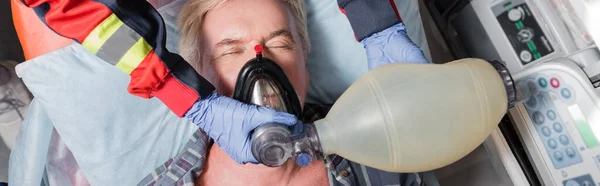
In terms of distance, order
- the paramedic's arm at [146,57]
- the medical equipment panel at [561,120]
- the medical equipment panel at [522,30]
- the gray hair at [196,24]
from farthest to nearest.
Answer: the medical equipment panel at [522,30] < the gray hair at [196,24] < the medical equipment panel at [561,120] < the paramedic's arm at [146,57]

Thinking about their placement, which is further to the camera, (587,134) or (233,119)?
(587,134)

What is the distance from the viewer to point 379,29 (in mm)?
1458

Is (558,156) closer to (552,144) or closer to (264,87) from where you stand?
(552,144)

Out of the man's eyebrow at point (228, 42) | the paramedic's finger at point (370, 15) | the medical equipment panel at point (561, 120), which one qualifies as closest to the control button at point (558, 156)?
the medical equipment panel at point (561, 120)

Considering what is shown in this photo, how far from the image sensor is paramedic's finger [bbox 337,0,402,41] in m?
1.44

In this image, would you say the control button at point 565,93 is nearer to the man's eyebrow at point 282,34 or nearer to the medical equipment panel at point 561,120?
the medical equipment panel at point 561,120

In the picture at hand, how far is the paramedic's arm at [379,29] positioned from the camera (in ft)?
4.66

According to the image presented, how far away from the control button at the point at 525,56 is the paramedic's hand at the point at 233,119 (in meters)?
0.78

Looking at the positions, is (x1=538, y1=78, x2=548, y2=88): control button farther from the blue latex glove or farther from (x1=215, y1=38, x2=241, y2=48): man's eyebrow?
(x1=215, y1=38, x2=241, y2=48): man's eyebrow

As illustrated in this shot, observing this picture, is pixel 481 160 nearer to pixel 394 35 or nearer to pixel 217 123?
pixel 394 35

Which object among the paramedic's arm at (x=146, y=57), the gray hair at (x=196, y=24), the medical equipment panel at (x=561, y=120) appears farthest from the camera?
the gray hair at (x=196, y=24)

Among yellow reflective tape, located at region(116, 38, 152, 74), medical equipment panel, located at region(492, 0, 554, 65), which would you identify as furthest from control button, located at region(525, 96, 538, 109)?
yellow reflective tape, located at region(116, 38, 152, 74)

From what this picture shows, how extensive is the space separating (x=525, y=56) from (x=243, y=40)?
789mm

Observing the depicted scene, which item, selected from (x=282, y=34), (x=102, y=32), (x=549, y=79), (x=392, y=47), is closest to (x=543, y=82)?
(x=549, y=79)
